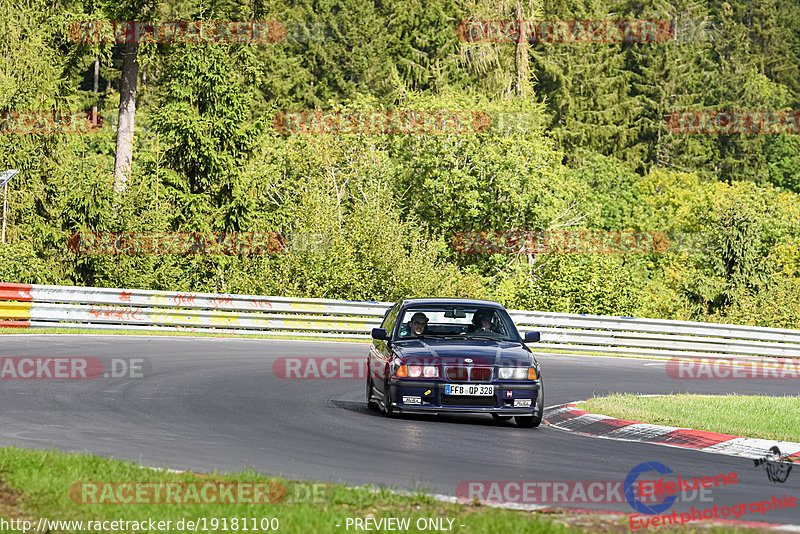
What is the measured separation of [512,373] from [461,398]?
0.67m

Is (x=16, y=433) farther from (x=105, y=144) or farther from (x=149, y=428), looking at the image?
(x=105, y=144)

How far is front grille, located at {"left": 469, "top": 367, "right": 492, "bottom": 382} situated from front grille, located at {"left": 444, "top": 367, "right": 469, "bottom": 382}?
0.06 metres

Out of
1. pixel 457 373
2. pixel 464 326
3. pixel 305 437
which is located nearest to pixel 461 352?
pixel 457 373

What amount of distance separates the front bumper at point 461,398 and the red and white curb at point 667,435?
2.66 ft

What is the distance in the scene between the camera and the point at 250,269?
34.2 m

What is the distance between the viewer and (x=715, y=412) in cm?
1616

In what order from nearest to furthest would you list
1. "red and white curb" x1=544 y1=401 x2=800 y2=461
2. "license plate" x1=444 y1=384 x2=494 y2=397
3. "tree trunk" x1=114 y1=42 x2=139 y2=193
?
"red and white curb" x1=544 y1=401 x2=800 y2=461 → "license plate" x1=444 y1=384 x2=494 y2=397 → "tree trunk" x1=114 y1=42 x2=139 y2=193

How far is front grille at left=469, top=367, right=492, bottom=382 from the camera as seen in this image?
45.0ft

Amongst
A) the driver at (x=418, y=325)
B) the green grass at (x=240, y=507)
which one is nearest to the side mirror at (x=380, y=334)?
the driver at (x=418, y=325)

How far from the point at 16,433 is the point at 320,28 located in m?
70.9

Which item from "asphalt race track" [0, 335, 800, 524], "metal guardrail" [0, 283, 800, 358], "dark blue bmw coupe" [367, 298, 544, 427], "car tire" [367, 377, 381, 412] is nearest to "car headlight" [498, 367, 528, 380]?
"dark blue bmw coupe" [367, 298, 544, 427]

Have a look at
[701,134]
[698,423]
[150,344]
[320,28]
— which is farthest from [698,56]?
[698,423]

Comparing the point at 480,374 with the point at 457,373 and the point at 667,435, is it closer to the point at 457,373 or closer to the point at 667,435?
the point at 457,373

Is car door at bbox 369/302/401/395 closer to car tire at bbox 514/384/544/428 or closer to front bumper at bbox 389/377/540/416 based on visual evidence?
front bumper at bbox 389/377/540/416
